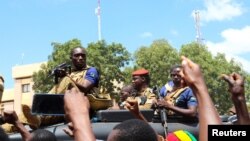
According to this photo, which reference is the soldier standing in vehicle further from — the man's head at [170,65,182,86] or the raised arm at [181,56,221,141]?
the raised arm at [181,56,221,141]

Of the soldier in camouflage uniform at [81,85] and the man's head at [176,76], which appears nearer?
the soldier in camouflage uniform at [81,85]

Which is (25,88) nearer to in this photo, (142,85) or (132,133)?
(142,85)

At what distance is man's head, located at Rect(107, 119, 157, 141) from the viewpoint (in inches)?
83.6

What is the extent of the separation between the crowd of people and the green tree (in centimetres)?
2266

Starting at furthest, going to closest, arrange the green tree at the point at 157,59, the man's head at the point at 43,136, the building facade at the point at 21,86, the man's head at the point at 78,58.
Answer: the building facade at the point at 21,86
the green tree at the point at 157,59
the man's head at the point at 78,58
the man's head at the point at 43,136

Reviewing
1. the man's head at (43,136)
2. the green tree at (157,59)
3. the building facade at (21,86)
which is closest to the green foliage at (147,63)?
the green tree at (157,59)

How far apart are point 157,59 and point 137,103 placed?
26092 millimetres

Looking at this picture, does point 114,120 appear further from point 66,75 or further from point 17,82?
point 17,82

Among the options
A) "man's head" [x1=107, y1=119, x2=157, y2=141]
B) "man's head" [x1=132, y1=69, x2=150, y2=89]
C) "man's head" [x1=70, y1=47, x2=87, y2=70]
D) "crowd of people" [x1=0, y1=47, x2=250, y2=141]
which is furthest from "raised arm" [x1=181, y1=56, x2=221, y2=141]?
"man's head" [x1=132, y1=69, x2=150, y2=89]

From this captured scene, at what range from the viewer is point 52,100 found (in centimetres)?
381

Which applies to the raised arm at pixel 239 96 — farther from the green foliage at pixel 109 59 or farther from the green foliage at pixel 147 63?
the green foliage at pixel 109 59

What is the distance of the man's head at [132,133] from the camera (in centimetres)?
212

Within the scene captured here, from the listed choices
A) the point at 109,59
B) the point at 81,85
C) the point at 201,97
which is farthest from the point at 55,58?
the point at 201,97

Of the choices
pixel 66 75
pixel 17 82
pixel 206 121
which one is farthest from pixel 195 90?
pixel 17 82
